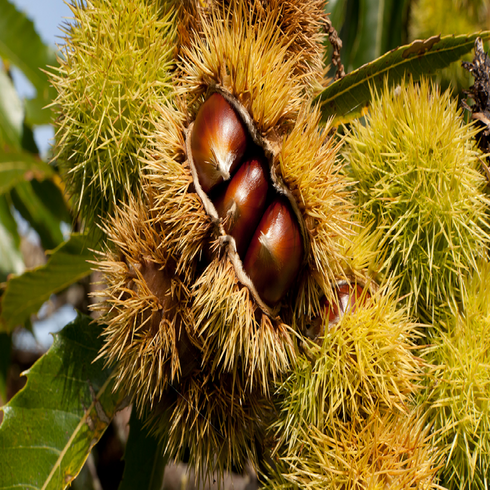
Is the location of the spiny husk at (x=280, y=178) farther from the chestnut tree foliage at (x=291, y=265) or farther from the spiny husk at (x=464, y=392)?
the spiny husk at (x=464, y=392)

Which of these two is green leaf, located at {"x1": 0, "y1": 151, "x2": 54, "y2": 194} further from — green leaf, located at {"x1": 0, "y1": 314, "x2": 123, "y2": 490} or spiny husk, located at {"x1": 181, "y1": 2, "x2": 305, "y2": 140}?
spiny husk, located at {"x1": 181, "y1": 2, "x2": 305, "y2": 140}

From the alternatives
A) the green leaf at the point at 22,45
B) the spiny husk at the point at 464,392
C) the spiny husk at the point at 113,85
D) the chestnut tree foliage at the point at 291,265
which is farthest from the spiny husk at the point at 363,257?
the green leaf at the point at 22,45

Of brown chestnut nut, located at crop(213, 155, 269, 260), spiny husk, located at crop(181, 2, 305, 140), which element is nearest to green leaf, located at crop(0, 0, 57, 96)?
spiny husk, located at crop(181, 2, 305, 140)

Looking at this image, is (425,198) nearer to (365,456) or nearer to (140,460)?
(365,456)

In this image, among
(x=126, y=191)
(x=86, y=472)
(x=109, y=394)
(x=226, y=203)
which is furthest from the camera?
(x=86, y=472)

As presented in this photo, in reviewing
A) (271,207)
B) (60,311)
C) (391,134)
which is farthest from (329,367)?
(60,311)

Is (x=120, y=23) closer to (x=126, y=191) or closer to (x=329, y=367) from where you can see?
(x=126, y=191)
